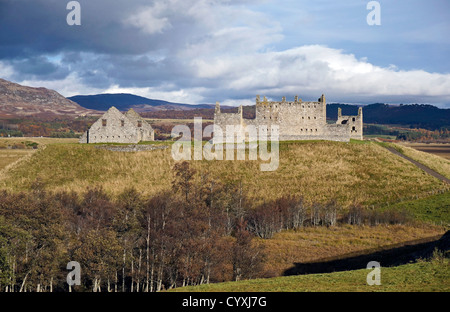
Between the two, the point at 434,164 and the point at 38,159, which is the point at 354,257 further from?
the point at 38,159

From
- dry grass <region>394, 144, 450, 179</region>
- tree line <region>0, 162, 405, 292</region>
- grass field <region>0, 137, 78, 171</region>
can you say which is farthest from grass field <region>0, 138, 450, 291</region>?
grass field <region>0, 137, 78, 171</region>

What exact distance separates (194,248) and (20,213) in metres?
19.2

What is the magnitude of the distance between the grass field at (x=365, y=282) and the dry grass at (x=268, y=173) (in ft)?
114

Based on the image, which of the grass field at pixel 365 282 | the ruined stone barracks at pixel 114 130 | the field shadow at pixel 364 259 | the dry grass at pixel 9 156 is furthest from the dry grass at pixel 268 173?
the grass field at pixel 365 282

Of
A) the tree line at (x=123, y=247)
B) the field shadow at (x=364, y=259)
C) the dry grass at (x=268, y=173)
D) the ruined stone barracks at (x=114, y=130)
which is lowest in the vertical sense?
the field shadow at (x=364, y=259)

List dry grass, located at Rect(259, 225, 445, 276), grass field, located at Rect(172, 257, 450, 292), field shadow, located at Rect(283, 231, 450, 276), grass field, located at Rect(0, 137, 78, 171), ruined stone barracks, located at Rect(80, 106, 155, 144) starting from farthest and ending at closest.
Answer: grass field, located at Rect(0, 137, 78, 171), ruined stone barracks, located at Rect(80, 106, 155, 144), dry grass, located at Rect(259, 225, 445, 276), field shadow, located at Rect(283, 231, 450, 276), grass field, located at Rect(172, 257, 450, 292)

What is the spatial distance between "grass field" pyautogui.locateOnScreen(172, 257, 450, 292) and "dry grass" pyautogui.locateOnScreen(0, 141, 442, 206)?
34714 millimetres

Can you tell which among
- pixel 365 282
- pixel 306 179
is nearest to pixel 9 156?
pixel 306 179

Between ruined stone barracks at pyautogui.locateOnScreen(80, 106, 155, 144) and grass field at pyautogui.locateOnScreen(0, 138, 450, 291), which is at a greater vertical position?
ruined stone barracks at pyautogui.locateOnScreen(80, 106, 155, 144)

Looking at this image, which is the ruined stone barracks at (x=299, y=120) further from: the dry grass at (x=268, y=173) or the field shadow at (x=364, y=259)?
the field shadow at (x=364, y=259)

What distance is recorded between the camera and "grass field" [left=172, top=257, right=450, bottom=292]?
2150 centimetres

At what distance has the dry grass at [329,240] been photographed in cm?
4603

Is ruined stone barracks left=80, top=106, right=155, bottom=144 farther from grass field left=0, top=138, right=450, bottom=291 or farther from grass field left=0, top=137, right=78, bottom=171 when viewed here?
grass field left=0, top=137, right=78, bottom=171
